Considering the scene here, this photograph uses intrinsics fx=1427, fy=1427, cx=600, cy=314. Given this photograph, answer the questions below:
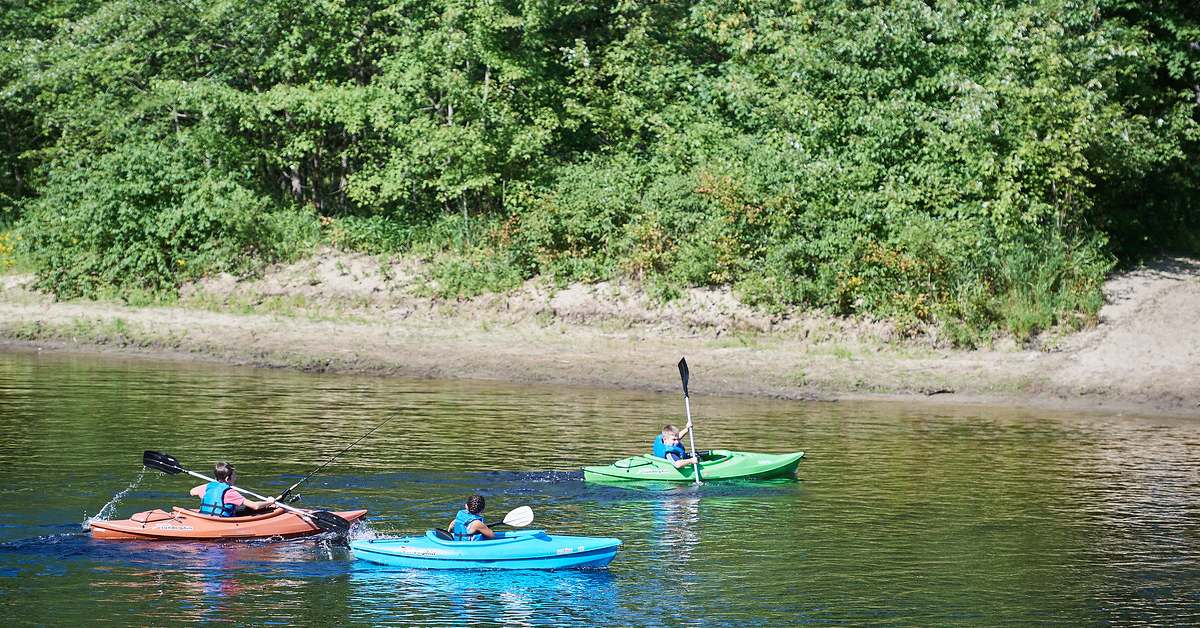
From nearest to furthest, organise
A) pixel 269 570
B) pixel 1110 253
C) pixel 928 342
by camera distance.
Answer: pixel 269 570 < pixel 928 342 < pixel 1110 253

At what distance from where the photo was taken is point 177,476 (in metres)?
20.8

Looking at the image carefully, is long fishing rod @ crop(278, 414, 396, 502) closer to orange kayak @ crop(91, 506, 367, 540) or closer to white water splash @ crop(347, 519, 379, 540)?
orange kayak @ crop(91, 506, 367, 540)

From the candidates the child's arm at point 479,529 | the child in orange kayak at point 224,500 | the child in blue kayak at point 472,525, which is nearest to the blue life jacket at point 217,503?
the child in orange kayak at point 224,500

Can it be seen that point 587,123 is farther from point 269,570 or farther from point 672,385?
point 269,570

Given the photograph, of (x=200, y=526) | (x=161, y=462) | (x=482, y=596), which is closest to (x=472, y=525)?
(x=482, y=596)

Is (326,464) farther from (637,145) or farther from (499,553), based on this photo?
(637,145)

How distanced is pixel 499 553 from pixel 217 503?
3.65 m

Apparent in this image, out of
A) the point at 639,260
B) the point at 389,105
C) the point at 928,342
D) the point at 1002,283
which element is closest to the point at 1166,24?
the point at 1002,283

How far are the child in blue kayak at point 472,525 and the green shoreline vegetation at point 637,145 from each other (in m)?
17.4

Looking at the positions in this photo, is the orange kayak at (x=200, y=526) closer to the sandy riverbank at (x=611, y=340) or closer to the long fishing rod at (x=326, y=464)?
the long fishing rod at (x=326, y=464)

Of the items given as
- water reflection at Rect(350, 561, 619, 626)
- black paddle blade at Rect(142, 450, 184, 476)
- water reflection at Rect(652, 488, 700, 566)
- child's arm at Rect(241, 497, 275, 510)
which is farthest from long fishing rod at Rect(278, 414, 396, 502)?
water reflection at Rect(652, 488, 700, 566)

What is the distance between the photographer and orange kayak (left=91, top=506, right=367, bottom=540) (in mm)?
16453

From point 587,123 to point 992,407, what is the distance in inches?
602

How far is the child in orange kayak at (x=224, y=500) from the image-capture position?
1688 cm
